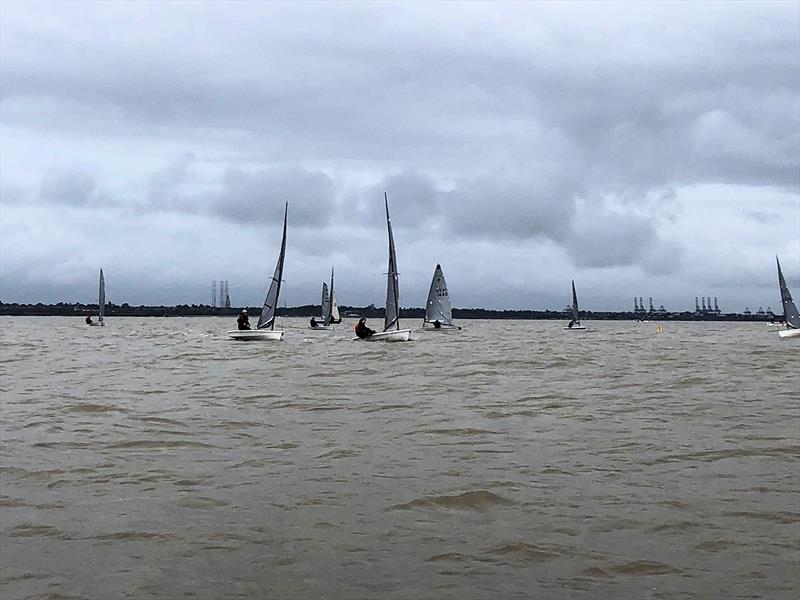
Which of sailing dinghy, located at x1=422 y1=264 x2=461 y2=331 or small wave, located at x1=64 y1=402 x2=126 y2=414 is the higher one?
sailing dinghy, located at x1=422 y1=264 x2=461 y2=331

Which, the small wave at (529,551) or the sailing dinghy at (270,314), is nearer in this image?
the small wave at (529,551)

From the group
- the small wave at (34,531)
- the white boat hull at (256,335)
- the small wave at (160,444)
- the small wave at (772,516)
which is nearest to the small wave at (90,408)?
the small wave at (160,444)

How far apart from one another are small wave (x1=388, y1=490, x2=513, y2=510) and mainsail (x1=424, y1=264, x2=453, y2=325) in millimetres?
59482

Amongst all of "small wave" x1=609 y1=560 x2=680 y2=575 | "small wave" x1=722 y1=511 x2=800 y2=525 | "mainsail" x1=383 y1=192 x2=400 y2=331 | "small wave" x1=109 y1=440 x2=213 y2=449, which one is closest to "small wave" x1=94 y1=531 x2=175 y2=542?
"small wave" x1=609 y1=560 x2=680 y2=575

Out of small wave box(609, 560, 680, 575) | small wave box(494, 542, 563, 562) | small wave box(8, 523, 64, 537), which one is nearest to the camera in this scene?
small wave box(609, 560, 680, 575)

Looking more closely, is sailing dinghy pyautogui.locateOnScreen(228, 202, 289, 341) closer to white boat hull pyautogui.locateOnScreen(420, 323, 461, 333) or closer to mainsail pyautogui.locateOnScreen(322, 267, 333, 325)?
white boat hull pyautogui.locateOnScreen(420, 323, 461, 333)

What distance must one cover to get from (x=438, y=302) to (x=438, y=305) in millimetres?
446

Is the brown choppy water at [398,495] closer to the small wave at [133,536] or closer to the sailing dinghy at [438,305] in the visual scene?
the small wave at [133,536]

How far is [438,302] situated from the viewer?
7144 cm

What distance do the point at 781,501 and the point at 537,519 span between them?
255 centimetres

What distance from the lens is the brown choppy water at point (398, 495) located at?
6293 millimetres

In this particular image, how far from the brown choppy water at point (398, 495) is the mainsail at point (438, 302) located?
50.5 meters

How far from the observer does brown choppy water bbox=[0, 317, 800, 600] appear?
6.29 metres

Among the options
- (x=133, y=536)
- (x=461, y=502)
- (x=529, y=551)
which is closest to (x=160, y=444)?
(x=133, y=536)
